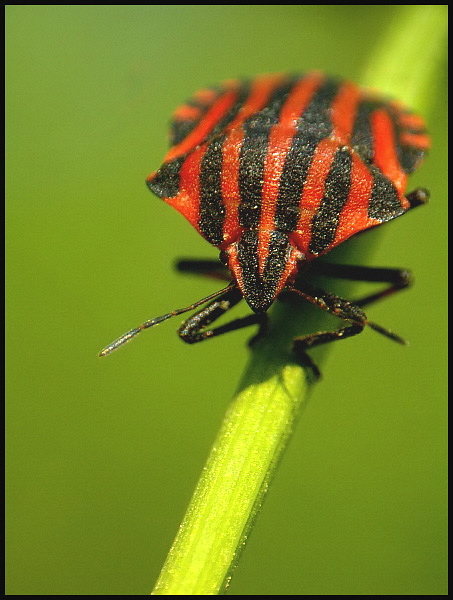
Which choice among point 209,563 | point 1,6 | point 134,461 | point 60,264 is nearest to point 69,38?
point 1,6

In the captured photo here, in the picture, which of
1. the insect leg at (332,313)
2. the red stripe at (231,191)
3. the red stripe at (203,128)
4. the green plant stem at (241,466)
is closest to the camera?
the green plant stem at (241,466)

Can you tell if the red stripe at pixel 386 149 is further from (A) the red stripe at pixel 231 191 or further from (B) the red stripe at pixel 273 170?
(A) the red stripe at pixel 231 191

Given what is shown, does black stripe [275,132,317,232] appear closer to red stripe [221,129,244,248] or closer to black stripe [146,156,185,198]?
red stripe [221,129,244,248]

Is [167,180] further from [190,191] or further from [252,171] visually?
[252,171]

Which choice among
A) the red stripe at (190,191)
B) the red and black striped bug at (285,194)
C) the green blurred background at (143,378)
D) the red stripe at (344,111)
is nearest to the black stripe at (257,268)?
the red and black striped bug at (285,194)

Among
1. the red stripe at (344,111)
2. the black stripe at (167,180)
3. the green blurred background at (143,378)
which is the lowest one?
the green blurred background at (143,378)

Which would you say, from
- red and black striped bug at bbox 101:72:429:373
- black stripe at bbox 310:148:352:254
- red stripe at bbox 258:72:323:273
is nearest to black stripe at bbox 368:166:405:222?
red and black striped bug at bbox 101:72:429:373
